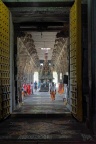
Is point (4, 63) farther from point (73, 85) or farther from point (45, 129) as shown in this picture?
point (45, 129)

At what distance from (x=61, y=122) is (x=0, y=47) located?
3.39 metres

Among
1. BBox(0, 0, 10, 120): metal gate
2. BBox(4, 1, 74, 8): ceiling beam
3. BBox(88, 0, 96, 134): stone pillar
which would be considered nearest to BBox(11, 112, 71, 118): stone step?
BBox(0, 0, 10, 120): metal gate

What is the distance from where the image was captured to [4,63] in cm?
1126

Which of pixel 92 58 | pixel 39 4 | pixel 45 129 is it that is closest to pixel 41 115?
pixel 45 129

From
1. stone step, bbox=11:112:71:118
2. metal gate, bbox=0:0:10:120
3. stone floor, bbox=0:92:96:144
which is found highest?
metal gate, bbox=0:0:10:120

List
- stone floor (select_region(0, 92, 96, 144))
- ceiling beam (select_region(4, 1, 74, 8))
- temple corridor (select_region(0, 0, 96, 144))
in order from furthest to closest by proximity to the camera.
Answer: ceiling beam (select_region(4, 1, 74, 8)) → temple corridor (select_region(0, 0, 96, 144)) → stone floor (select_region(0, 92, 96, 144))

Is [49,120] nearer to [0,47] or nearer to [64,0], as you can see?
[0,47]

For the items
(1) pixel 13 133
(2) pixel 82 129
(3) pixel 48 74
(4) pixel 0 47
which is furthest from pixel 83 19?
(3) pixel 48 74

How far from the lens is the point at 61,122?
35.2 feet

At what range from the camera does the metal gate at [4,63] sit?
35.0 ft

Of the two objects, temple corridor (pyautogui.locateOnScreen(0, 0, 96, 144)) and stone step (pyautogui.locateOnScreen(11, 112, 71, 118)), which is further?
stone step (pyautogui.locateOnScreen(11, 112, 71, 118))

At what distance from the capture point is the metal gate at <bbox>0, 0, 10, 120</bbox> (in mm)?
10664

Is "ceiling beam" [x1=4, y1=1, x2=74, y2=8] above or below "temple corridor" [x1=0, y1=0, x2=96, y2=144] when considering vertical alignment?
above

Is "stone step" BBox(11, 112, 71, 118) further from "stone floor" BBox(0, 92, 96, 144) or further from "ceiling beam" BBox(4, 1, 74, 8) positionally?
"ceiling beam" BBox(4, 1, 74, 8)
